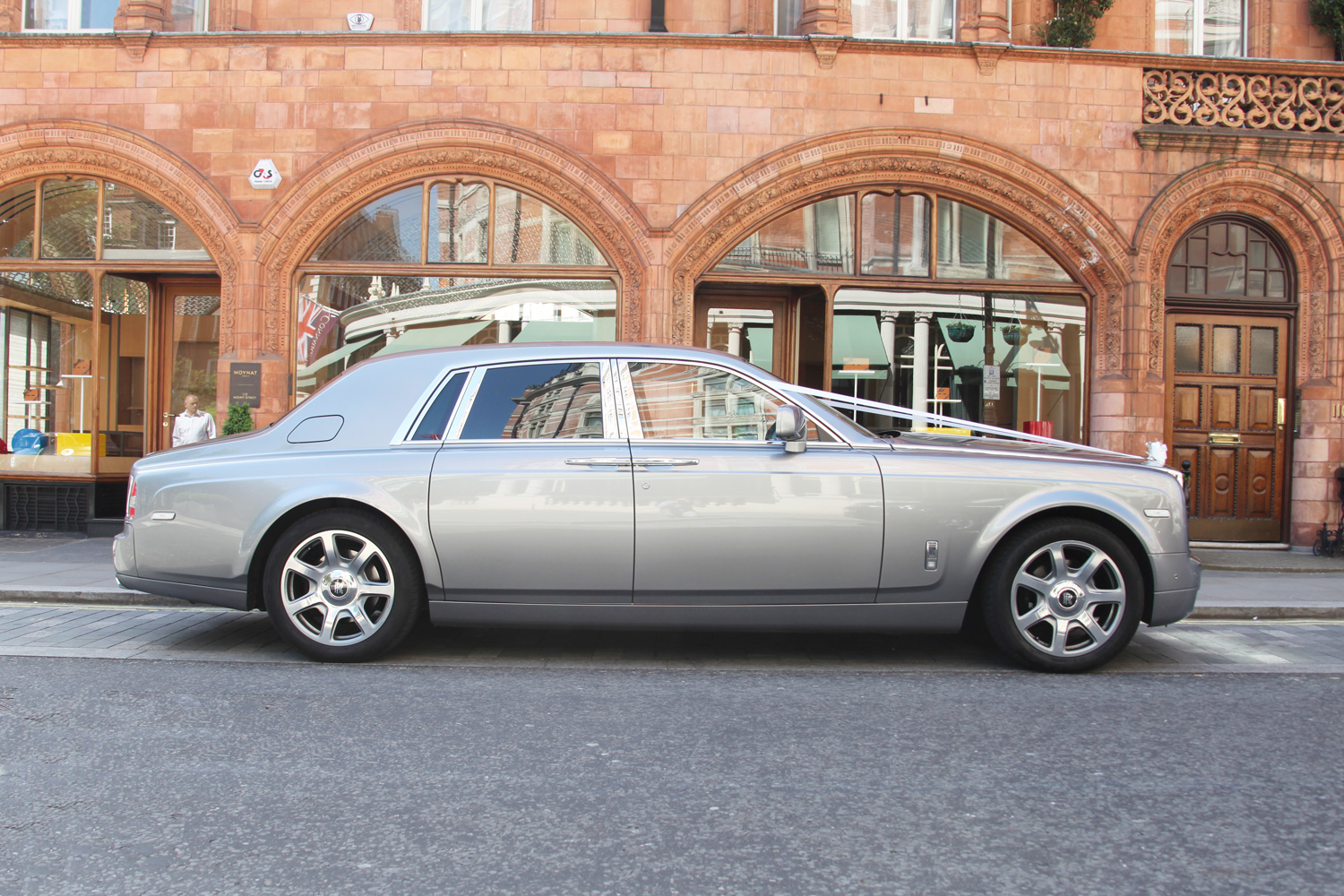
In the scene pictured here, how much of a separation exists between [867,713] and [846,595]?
2.95ft

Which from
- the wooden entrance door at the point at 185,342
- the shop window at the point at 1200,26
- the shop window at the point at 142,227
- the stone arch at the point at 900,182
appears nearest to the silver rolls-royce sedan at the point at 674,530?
the stone arch at the point at 900,182

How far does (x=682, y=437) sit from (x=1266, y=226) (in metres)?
9.83

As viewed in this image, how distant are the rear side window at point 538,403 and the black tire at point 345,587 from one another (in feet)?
2.38

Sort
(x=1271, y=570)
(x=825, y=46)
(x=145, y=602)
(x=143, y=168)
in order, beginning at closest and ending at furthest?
(x=145, y=602) → (x=1271, y=570) → (x=825, y=46) → (x=143, y=168)

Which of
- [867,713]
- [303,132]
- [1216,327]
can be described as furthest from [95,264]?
[1216,327]

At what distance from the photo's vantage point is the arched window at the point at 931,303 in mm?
11789

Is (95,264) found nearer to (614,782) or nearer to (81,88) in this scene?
(81,88)

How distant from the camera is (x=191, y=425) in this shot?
437 inches

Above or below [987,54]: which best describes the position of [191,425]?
below

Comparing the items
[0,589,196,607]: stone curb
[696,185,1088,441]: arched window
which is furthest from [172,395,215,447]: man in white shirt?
[696,185,1088,441]: arched window

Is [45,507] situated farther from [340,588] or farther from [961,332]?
[961,332]

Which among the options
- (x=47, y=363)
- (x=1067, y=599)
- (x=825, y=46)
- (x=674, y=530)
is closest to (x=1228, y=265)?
(x=825, y=46)

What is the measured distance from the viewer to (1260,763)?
3707 mm

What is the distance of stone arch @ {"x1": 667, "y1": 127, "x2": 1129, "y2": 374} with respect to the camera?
1145cm
